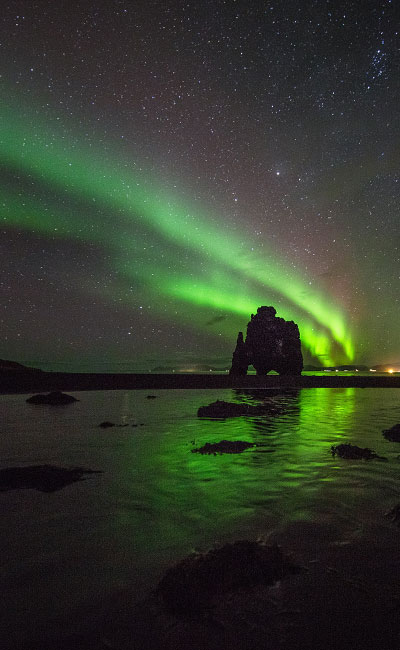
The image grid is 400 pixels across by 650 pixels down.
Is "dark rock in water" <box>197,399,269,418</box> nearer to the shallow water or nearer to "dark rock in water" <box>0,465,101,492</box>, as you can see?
the shallow water

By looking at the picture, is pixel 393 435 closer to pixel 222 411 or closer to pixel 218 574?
pixel 222 411

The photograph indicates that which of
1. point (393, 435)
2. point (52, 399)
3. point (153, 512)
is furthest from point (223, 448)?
point (52, 399)

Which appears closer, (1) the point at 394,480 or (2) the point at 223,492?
(2) the point at 223,492

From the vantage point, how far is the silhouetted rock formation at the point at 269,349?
80062mm

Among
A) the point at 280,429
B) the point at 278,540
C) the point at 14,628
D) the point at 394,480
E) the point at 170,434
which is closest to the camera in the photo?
the point at 14,628

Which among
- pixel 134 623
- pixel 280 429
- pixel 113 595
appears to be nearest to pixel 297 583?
pixel 134 623

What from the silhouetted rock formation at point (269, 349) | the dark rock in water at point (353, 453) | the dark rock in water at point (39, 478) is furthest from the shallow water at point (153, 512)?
the silhouetted rock formation at point (269, 349)

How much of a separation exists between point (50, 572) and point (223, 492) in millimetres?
3296

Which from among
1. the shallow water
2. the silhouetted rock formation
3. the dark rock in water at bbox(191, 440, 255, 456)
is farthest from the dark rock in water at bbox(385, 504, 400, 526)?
the silhouetted rock formation

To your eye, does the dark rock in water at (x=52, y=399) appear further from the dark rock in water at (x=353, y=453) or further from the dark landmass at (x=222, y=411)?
the dark rock in water at (x=353, y=453)

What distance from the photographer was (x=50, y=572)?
3492 mm

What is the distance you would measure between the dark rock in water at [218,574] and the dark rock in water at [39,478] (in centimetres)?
390

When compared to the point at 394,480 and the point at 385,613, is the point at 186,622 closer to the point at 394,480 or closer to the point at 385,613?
the point at 385,613

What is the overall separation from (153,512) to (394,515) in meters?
3.82
